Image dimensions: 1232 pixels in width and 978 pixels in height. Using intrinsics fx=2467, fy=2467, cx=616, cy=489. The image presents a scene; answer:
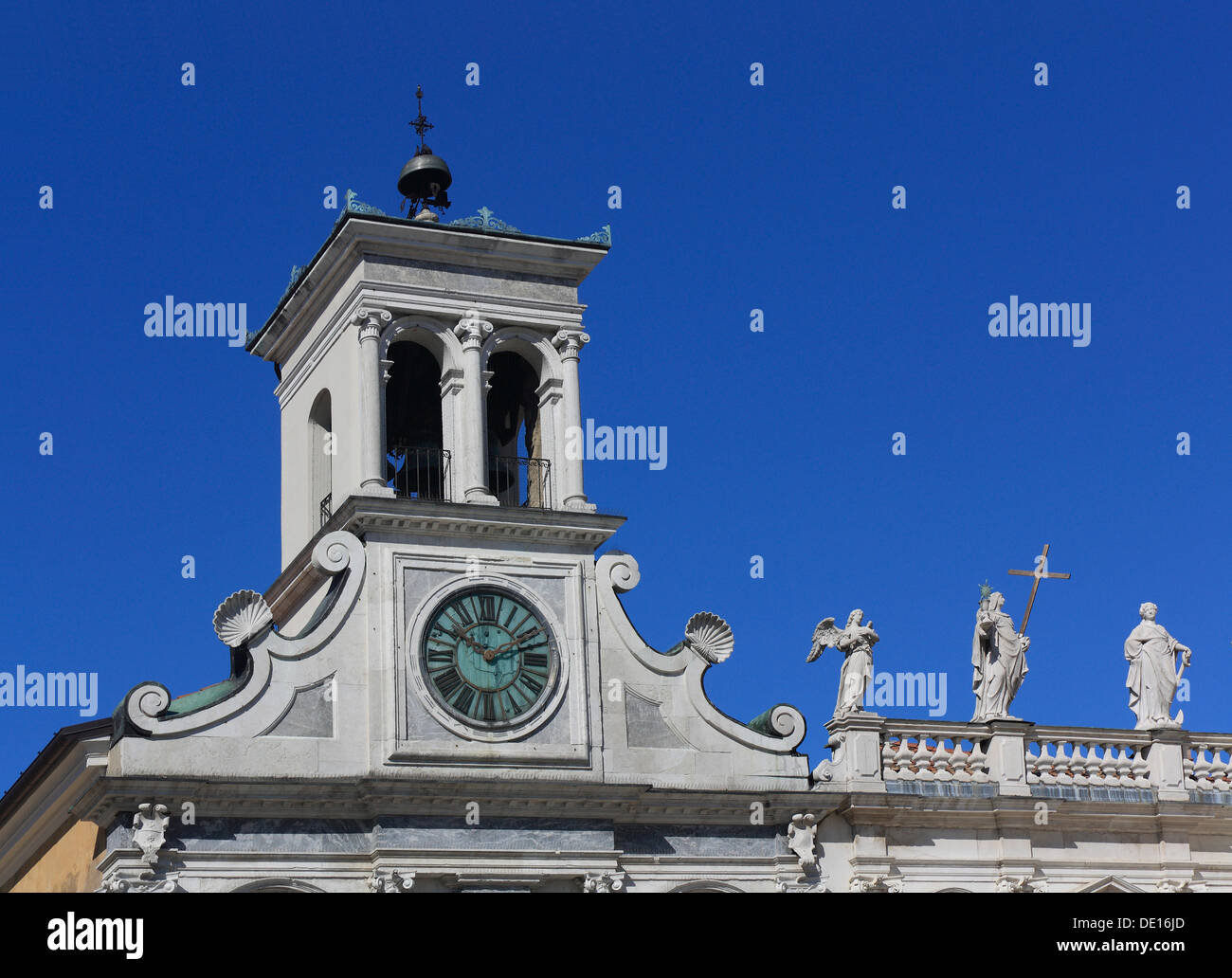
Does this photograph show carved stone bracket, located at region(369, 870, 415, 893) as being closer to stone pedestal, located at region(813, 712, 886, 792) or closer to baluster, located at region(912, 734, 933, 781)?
stone pedestal, located at region(813, 712, 886, 792)

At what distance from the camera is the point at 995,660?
1471 inches

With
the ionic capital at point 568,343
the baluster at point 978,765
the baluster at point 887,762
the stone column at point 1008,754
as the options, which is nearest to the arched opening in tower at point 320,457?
the ionic capital at point 568,343

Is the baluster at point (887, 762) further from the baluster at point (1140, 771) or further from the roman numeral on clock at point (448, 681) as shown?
the roman numeral on clock at point (448, 681)

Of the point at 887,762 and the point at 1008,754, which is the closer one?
the point at 887,762

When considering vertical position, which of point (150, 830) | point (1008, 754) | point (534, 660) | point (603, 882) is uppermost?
point (534, 660)

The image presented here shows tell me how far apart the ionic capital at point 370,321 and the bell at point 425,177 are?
3157mm

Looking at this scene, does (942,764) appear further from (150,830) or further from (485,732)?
(150,830)

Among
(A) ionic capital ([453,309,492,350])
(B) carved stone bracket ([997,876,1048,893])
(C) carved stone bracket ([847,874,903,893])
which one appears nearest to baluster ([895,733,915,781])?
(C) carved stone bracket ([847,874,903,893])

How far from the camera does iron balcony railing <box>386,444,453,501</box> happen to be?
1425 inches

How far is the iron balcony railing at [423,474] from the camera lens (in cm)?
3619

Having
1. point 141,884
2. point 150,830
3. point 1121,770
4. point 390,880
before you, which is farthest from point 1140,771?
point 141,884

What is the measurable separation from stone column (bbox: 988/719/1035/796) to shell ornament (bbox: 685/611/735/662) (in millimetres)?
4307

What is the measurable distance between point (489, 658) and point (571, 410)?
14.0 ft
